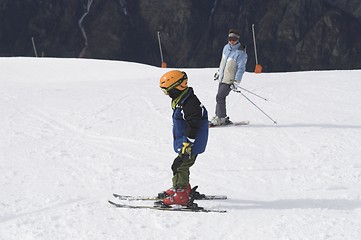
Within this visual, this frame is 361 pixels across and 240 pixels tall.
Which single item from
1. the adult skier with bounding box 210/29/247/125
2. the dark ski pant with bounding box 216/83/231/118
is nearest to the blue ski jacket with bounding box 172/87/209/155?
the adult skier with bounding box 210/29/247/125

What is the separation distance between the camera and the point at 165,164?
6449 millimetres

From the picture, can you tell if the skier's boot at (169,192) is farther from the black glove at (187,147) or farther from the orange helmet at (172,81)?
the orange helmet at (172,81)

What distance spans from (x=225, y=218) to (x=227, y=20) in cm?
6583

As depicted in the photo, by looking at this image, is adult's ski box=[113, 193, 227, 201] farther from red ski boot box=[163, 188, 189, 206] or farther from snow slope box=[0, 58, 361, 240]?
red ski boot box=[163, 188, 189, 206]

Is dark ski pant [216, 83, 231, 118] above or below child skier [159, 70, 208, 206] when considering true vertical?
below

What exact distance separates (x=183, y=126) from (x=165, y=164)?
6.65ft

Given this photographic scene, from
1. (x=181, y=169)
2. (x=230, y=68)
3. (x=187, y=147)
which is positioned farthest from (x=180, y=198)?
(x=230, y=68)

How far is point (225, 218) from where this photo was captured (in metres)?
4.47

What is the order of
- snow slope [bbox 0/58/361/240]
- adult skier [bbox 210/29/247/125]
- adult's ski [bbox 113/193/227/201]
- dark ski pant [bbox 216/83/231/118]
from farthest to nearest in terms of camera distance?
dark ski pant [bbox 216/83/231/118], adult skier [bbox 210/29/247/125], adult's ski [bbox 113/193/227/201], snow slope [bbox 0/58/361/240]

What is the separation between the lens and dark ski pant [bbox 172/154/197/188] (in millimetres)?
4598

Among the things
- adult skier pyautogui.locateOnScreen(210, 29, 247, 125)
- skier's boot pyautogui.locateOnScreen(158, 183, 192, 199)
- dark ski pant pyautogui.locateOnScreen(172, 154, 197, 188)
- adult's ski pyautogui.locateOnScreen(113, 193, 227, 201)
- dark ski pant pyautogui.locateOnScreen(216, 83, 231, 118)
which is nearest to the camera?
dark ski pant pyautogui.locateOnScreen(172, 154, 197, 188)

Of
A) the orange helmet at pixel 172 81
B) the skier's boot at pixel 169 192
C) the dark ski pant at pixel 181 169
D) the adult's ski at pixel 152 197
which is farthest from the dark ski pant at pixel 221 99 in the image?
the orange helmet at pixel 172 81

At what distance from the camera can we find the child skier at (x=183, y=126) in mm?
4344

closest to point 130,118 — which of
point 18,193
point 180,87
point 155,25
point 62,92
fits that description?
point 62,92
